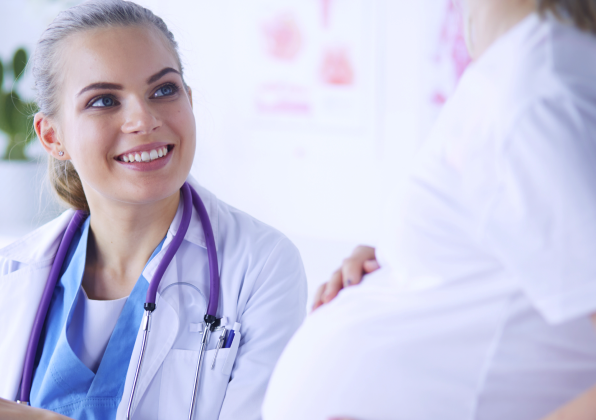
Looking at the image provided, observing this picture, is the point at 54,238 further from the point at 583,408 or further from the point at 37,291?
the point at 583,408

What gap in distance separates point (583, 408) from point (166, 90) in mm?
1052

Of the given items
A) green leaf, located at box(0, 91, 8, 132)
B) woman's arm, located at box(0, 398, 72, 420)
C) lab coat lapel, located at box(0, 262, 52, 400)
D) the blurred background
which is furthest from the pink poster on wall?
woman's arm, located at box(0, 398, 72, 420)

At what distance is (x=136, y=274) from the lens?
1.34m

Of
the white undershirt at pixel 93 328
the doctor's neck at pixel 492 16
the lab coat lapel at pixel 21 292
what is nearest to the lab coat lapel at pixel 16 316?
the lab coat lapel at pixel 21 292

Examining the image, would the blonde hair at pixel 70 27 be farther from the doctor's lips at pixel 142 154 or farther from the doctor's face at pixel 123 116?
the doctor's lips at pixel 142 154

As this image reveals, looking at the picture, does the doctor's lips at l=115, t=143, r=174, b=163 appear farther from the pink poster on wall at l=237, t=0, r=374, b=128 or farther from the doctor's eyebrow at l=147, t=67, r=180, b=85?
the pink poster on wall at l=237, t=0, r=374, b=128

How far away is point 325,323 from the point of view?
0.78 meters

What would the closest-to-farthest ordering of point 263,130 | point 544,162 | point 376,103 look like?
1. point 544,162
2. point 376,103
3. point 263,130

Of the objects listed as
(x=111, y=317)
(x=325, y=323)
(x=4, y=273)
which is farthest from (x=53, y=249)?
(x=325, y=323)

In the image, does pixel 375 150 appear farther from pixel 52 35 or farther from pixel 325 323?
pixel 325 323

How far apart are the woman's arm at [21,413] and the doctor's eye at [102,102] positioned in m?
0.62

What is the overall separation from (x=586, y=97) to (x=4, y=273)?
51.5 inches

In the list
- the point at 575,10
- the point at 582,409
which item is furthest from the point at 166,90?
the point at 582,409

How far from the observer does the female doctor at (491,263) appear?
534 millimetres
